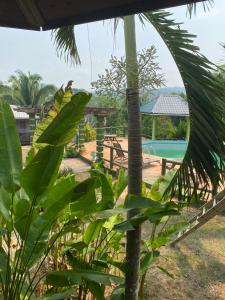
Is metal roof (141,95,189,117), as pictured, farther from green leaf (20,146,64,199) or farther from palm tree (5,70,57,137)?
green leaf (20,146,64,199)

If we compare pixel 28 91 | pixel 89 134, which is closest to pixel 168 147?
pixel 89 134

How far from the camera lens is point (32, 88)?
1085 inches

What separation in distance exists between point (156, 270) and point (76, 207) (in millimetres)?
2550

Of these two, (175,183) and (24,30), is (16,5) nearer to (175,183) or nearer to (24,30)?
(24,30)

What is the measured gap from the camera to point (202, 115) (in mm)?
2305

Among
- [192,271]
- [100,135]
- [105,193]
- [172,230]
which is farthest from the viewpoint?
[100,135]

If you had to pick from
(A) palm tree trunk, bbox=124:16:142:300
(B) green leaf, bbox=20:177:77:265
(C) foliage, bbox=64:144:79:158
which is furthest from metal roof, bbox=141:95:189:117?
(B) green leaf, bbox=20:177:77:265

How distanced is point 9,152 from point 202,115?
1.42m

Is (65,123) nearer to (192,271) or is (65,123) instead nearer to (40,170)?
(40,170)

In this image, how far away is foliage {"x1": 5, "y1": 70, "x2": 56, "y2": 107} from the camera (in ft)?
89.8

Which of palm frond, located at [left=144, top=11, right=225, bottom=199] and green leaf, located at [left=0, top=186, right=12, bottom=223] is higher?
palm frond, located at [left=144, top=11, right=225, bottom=199]

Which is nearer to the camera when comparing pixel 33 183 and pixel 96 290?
pixel 33 183

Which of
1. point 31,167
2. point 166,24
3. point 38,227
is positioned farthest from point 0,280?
point 166,24

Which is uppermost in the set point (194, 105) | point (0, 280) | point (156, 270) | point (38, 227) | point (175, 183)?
point (194, 105)
